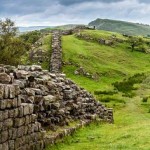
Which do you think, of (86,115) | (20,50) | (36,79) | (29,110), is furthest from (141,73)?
(29,110)

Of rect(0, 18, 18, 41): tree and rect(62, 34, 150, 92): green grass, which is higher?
rect(0, 18, 18, 41): tree

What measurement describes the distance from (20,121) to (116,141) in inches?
221

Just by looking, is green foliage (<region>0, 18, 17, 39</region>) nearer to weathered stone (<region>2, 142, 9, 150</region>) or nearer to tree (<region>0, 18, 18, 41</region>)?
tree (<region>0, 18, 18, 41</region>)

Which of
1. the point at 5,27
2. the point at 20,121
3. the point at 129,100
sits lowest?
the point at 129,100

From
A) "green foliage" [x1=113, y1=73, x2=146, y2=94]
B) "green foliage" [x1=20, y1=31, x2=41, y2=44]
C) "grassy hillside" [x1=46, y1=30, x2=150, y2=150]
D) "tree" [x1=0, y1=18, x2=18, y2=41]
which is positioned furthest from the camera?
"green foliage" [x1=20, y1=31, x2=41, y2=44]

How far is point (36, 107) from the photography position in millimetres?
25375

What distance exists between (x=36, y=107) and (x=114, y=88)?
131 feet

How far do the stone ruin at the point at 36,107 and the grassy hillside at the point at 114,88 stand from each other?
1.15 m

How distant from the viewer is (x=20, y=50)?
6675 cm

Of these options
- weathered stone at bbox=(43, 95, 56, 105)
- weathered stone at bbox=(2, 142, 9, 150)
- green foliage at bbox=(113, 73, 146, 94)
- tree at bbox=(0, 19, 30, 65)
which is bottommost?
green foliage at bbox=(113, 73, 146, 94)

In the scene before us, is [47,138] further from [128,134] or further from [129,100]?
[129,100]

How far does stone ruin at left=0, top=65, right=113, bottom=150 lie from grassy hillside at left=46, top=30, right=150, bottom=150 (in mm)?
1153

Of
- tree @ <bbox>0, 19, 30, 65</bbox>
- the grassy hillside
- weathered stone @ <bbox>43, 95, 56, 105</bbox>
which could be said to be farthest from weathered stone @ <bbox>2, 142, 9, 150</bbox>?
tree @ <bbox>0, 19, 30, 65</bbox>

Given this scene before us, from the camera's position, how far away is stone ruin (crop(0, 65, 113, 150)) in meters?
20.9
